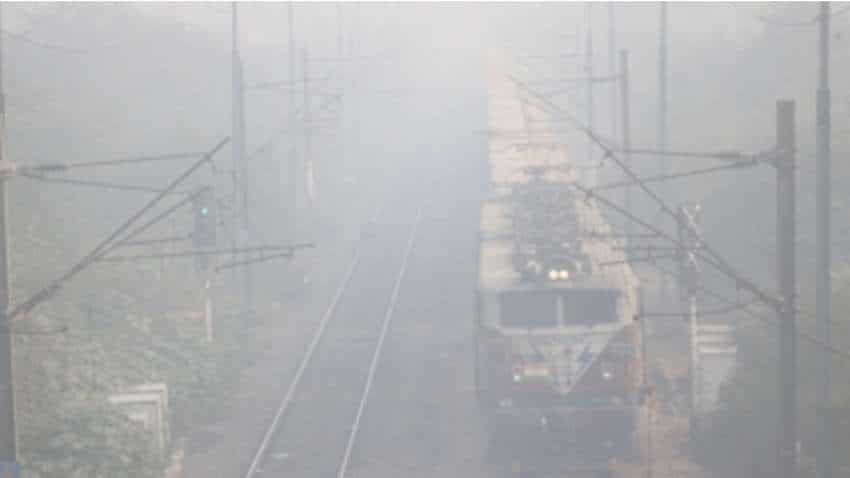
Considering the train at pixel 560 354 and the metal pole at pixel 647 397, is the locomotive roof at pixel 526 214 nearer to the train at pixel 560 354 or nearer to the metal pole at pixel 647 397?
the train at pixel 560 354

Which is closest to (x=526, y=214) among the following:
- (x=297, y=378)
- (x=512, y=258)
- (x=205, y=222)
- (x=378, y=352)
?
Answer: (x=512, y=258)

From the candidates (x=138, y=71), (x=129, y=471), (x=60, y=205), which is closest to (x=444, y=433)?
(x=129, y=471)

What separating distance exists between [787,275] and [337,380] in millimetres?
13819

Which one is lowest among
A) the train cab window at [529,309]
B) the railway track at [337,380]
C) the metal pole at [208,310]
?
the railway track at [337,380]

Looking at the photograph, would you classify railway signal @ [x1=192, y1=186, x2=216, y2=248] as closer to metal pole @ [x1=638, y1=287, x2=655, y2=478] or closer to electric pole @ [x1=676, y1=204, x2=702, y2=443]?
metal pole @ [x1=638, y1=287, x2=655, y2=478]

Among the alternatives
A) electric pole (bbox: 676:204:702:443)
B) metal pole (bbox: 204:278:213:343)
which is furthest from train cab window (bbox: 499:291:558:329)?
metal pole (bbox: 204:278:213:343)

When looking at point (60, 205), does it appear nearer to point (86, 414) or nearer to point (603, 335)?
point (86, 414)

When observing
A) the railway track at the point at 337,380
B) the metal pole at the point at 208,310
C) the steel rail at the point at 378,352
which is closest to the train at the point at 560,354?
the steel rail at the point at 378,352

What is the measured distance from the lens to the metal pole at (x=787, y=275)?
15.2 m

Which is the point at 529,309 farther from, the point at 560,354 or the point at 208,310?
the point at 208,310

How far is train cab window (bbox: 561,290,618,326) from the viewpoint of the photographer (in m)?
19.4

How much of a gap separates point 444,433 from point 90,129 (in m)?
26.9

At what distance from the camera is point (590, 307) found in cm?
1944

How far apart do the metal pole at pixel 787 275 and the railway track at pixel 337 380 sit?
7.59m
